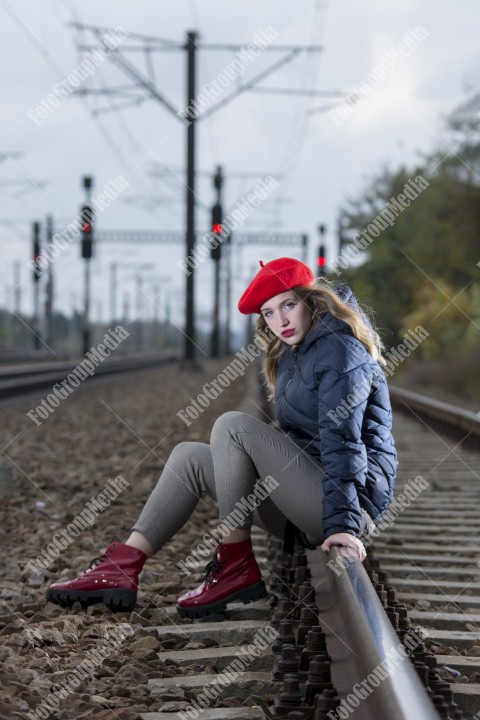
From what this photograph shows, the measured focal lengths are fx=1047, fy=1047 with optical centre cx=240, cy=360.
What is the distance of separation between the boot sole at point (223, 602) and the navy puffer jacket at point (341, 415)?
19.1 inches

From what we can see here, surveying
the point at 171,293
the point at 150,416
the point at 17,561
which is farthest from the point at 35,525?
the point at 171,293

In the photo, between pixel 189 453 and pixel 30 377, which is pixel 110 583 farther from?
pixel 30 377

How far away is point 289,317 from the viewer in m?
3.49

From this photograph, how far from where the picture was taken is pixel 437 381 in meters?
23.3

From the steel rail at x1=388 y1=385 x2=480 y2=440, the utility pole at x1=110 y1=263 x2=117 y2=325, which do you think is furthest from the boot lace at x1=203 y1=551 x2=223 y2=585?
the utility pole at x1=110 y1=263 x2=117 y2=325

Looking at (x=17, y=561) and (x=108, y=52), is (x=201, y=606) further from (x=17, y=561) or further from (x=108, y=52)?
(x=108, y=52)

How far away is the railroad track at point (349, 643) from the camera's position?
2.36 meters

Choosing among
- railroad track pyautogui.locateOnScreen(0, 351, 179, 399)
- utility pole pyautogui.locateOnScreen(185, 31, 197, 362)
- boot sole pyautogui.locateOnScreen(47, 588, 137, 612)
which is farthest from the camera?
utility pole pyautogui.locateOnScreen(185, 31, 197, 362)

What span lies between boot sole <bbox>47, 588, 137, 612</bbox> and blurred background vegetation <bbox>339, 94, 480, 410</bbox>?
15857 mm

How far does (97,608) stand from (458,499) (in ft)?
11.0

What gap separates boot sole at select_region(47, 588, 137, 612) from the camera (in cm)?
354

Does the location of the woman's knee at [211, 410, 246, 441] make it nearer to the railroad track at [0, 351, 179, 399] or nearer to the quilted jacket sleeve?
the quilted jacket sleeve

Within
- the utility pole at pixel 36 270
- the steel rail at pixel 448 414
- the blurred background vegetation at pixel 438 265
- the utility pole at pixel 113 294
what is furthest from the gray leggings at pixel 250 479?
the utility pole at pixel 113 294

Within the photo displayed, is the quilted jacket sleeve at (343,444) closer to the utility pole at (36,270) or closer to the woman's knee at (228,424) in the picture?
the woman's knee at (228,424)
